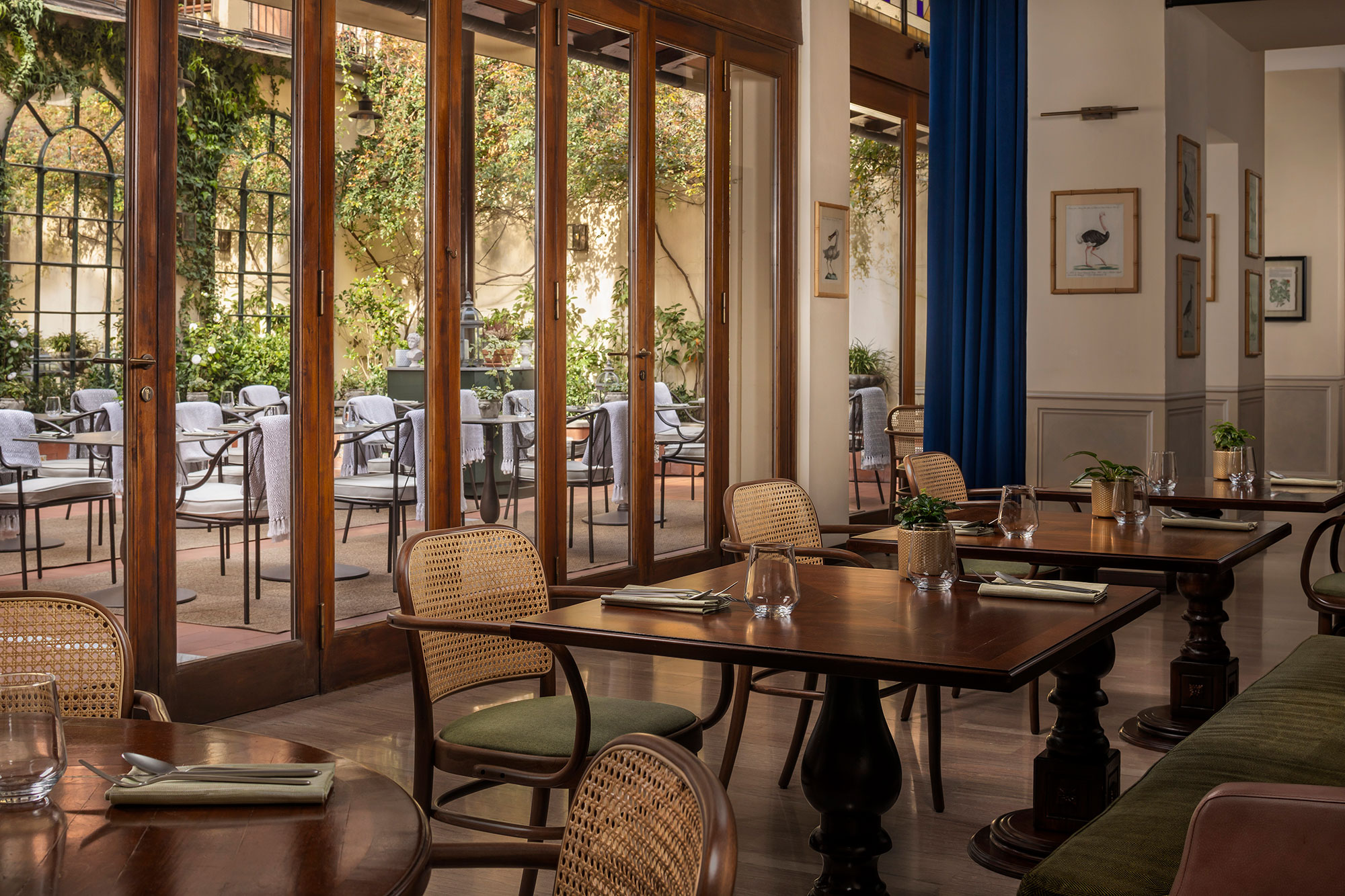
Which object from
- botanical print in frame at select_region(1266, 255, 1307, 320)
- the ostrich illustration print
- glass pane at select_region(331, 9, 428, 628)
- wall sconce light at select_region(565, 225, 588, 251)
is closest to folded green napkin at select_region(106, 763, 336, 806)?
glass pane at select_region(331, 9, 428, 628)

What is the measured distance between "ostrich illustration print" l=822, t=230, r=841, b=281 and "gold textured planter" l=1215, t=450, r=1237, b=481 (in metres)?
2.88

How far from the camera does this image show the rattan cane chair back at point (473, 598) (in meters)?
2.65

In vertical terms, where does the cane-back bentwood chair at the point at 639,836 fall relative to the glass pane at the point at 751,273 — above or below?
below

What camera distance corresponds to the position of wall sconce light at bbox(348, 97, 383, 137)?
4.64 metres

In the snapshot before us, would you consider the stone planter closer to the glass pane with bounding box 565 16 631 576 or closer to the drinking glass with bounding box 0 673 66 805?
the glass pane with bounding box 565 16 631 576

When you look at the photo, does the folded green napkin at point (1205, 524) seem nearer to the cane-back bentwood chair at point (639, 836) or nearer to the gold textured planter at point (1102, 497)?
the gold textured planter at point (1102, 497)

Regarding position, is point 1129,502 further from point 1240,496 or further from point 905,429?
Result: point 905,429

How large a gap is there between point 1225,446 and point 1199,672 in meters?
1.16

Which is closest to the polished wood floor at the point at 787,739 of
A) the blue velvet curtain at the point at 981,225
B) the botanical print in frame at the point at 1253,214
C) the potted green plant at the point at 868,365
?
the blue velvet curtain at the point at 981,225

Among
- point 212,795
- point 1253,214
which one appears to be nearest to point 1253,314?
point 1253,214

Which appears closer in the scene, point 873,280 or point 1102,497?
point 1102,497

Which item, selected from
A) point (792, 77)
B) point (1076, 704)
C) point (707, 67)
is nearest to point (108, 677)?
point (1076, 704)

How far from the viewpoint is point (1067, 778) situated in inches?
120

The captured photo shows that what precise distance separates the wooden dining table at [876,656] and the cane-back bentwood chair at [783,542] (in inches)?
13.9
